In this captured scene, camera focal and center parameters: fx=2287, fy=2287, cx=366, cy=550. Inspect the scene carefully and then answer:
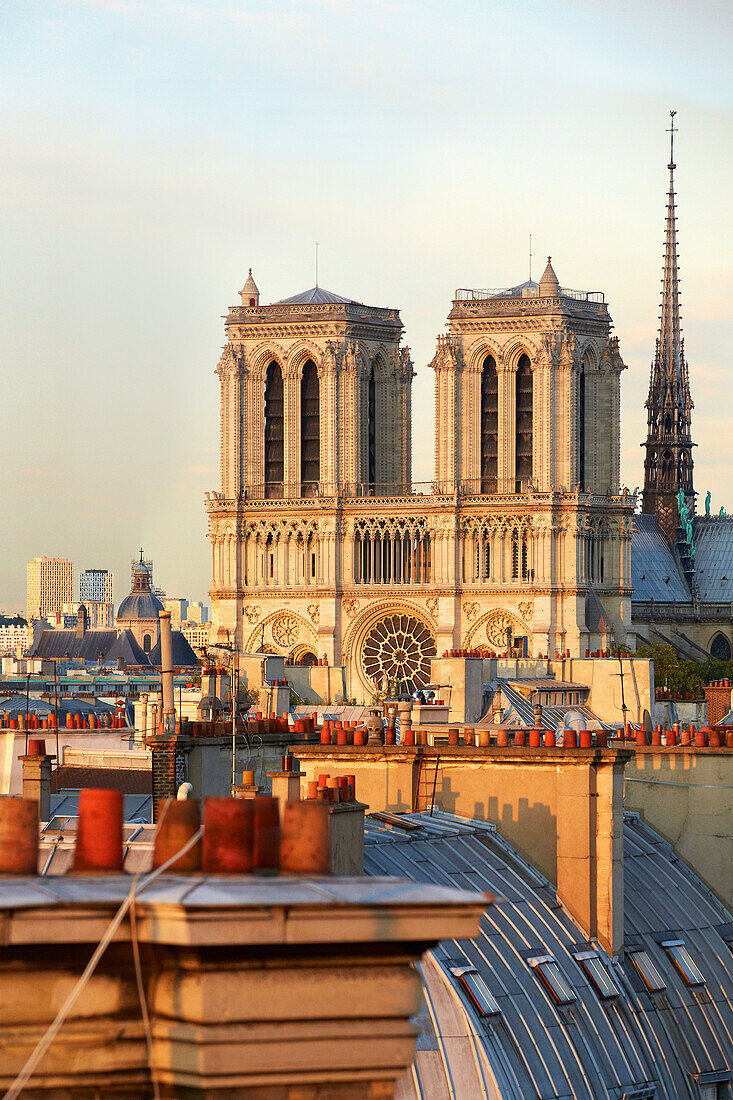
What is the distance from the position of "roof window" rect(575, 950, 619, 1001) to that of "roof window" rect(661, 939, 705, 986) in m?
2.06

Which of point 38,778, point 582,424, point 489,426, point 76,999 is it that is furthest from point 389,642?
point 76,999

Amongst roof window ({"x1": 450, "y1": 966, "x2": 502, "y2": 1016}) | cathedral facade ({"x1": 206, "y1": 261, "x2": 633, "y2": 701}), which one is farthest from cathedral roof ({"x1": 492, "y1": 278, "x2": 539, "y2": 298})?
roof window ({"x1": 450, "y1": 966, "x2": 502, "y2": 1016})

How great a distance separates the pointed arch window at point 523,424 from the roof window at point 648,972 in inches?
4504

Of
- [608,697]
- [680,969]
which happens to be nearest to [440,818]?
[680,969]

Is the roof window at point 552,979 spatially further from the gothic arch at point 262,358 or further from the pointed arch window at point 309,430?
the gothic arch at point 262,358

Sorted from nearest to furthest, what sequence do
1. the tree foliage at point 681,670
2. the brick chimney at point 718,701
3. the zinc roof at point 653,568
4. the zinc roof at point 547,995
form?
the zinc roof at point 547,995 < the brick chimney at point 718,701 < the tree foliage at point 681,670 < the zinc roof at point 653,568

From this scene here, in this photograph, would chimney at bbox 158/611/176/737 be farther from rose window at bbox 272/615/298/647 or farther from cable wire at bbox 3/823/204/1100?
rose window at bbox 272/615/298/647

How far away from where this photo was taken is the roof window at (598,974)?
23.9 metres

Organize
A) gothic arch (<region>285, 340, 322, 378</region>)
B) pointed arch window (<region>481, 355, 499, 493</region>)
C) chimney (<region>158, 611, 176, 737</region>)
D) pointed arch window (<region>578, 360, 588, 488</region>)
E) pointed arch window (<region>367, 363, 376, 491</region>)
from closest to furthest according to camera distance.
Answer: chimney (<region>158, 611, 176, 737</region>), pointed arch window (<region>481, 355, 499, 493</region>), pointed arch window (<region>578, 360, 588, 488</region>), gothic arch (<region>285, 340, 322, 378</region>), pointed arch window (<region>367, 363, 376, 491</region>)

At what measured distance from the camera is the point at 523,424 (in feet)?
461

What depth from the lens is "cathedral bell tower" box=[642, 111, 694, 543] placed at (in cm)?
18638

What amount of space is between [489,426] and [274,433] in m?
14.4

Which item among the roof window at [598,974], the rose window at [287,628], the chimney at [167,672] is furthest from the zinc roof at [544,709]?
the rose window at [287,628]

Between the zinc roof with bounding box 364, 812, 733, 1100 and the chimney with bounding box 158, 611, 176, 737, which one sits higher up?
the chimney with bounding box 158, 611, 176, 737
